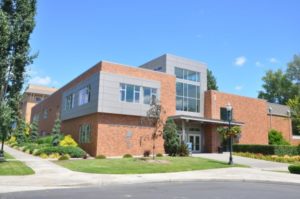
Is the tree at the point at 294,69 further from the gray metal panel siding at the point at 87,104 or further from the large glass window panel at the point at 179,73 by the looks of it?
the gray metal panel siding at the point at 87,104

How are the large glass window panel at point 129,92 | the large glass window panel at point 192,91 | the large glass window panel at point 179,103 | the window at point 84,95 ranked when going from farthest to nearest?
the large glass window panel at point 192,91 < the large glass window panel at point 179,103 < the window at point 84,95 < the large glass window panel at point 129,92

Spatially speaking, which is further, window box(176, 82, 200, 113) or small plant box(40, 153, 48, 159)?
window box(176, 82, 200, 113)

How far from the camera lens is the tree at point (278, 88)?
72562mm

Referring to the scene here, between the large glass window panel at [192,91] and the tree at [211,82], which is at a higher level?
the tree at [211,82]

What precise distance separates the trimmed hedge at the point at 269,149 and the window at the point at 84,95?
19.3 meters

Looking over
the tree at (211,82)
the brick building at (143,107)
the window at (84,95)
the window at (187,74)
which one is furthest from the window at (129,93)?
the tree at (211,82)

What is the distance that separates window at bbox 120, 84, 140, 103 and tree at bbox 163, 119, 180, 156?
412 centimetres

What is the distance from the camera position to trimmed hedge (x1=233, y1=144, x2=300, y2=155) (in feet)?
111

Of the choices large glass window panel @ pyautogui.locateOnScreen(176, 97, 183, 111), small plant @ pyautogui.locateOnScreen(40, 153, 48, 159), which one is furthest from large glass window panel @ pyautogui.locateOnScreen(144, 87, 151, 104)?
small plant @ pyautogui.locateOnScreen(40, 153, 48, 159)

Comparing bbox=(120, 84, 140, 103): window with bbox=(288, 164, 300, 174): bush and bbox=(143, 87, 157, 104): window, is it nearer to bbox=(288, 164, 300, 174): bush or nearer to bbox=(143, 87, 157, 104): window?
bbox=(143, 87, 157, 104): window

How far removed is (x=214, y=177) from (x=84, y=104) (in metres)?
19.3

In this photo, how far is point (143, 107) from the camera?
31.5m

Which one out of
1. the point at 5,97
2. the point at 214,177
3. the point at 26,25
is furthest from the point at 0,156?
the point at 214,177

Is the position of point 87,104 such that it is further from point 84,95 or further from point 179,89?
point 179,89
